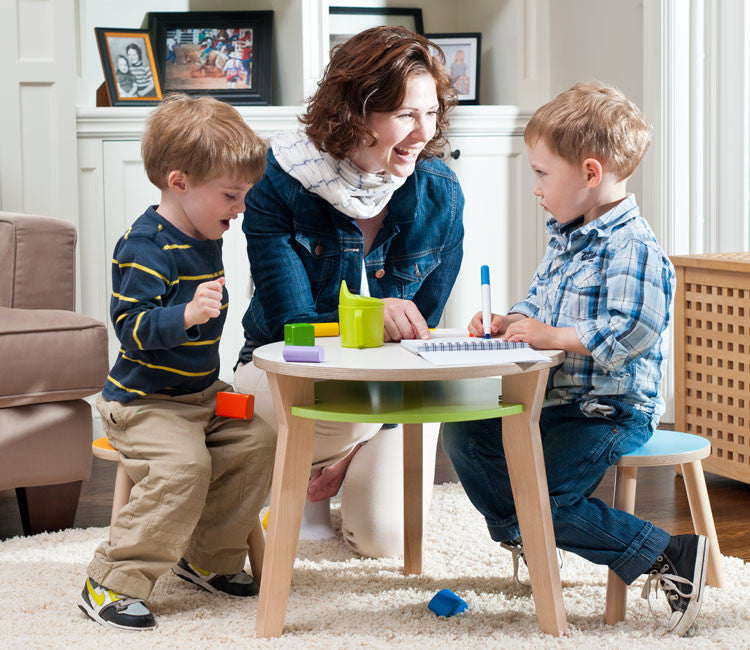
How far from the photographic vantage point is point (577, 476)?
149 cm

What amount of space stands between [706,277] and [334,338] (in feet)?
3.75

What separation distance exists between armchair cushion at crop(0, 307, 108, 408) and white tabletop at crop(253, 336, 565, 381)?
70 centimetres

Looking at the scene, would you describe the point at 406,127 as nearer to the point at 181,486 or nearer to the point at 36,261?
the point at 181,486

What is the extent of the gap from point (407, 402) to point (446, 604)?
1.27ft

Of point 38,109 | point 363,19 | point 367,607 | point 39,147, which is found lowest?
point 367,607

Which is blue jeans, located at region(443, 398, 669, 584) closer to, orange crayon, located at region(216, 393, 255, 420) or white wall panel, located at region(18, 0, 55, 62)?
orange crayon, located at region(216, 393, 255, 420)

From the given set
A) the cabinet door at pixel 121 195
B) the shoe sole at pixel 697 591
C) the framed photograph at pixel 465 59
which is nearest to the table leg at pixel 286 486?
the shoe sole at pixel 697 591

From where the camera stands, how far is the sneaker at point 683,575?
1.43 metres

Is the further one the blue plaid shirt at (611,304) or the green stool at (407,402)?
the blue plaid shirt at (611,304)

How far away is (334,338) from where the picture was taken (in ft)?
5.25

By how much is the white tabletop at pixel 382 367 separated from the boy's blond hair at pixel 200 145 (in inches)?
12.9

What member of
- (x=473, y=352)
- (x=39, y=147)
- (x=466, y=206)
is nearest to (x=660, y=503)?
(x=473, y=352)

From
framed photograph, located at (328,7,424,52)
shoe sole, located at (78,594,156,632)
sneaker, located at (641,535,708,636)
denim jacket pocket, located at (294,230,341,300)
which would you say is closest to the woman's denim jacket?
denim jacket pocket, located at (294,230,341,300)

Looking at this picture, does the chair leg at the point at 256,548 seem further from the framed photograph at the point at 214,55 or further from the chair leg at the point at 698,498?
the framed photograph at the point at 214,55
